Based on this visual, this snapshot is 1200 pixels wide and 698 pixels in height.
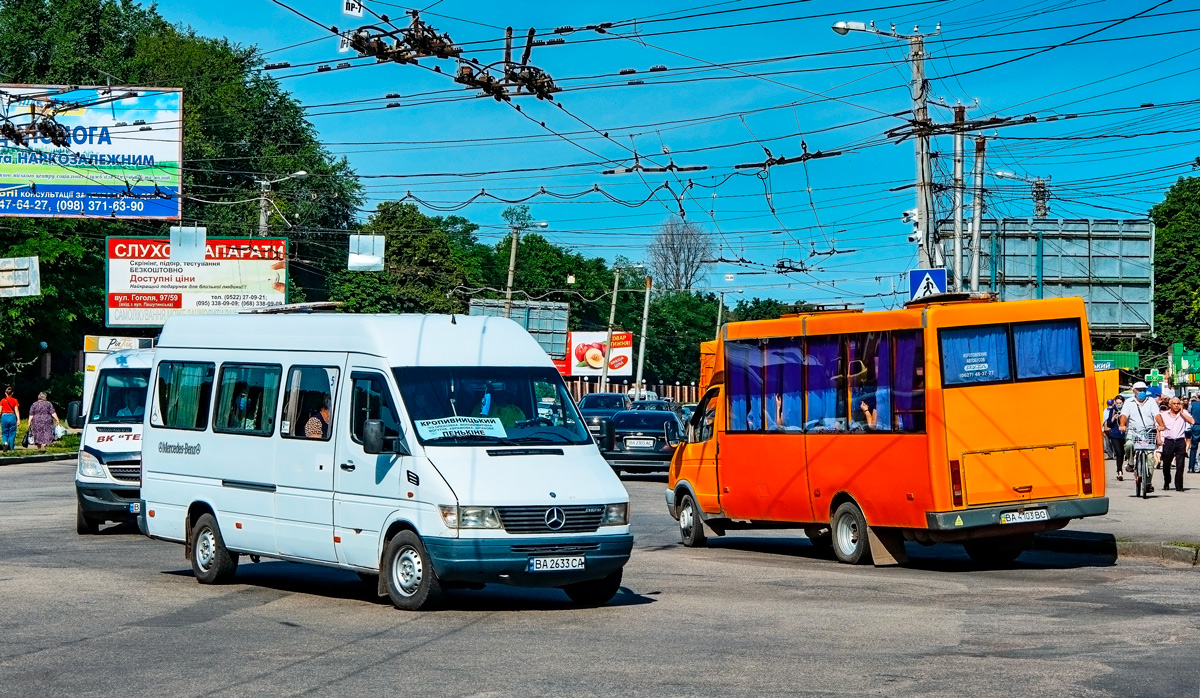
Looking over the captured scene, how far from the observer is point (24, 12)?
75.8m

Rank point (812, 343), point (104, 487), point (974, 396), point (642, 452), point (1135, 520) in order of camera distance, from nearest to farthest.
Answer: point (974, 396)
point (812, 343)
point (104, 487)
point (1135, 520)
point (642, 452)

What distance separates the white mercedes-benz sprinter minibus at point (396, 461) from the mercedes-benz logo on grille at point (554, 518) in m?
0.01

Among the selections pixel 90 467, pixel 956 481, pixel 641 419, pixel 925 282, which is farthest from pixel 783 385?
pixel 641 419

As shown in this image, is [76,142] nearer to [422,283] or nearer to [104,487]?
[104,487]

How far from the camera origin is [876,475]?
17172 mm

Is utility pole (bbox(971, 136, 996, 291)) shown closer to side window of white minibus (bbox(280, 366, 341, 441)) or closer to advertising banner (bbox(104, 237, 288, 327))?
side window of white minibus (bbox(280, 366, 341, 441))

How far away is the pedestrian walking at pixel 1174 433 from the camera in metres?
29.2

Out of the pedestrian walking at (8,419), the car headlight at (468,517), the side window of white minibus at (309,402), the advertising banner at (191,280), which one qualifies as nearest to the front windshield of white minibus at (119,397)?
the side window of white minibus at (309,402)

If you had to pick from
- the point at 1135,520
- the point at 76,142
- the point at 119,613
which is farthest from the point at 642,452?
the point at 119,613

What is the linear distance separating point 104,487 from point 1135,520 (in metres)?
14.0

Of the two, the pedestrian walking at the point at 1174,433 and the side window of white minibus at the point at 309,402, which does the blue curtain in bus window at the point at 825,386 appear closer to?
the side window of white minibus at the point at 309,402

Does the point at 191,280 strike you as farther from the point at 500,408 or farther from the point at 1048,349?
the point at 500,408

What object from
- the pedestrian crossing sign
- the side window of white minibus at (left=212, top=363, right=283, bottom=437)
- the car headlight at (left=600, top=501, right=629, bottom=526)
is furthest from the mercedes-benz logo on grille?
the pedestrian crossing sign

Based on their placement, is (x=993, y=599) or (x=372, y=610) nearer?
(x=372, y=610)
